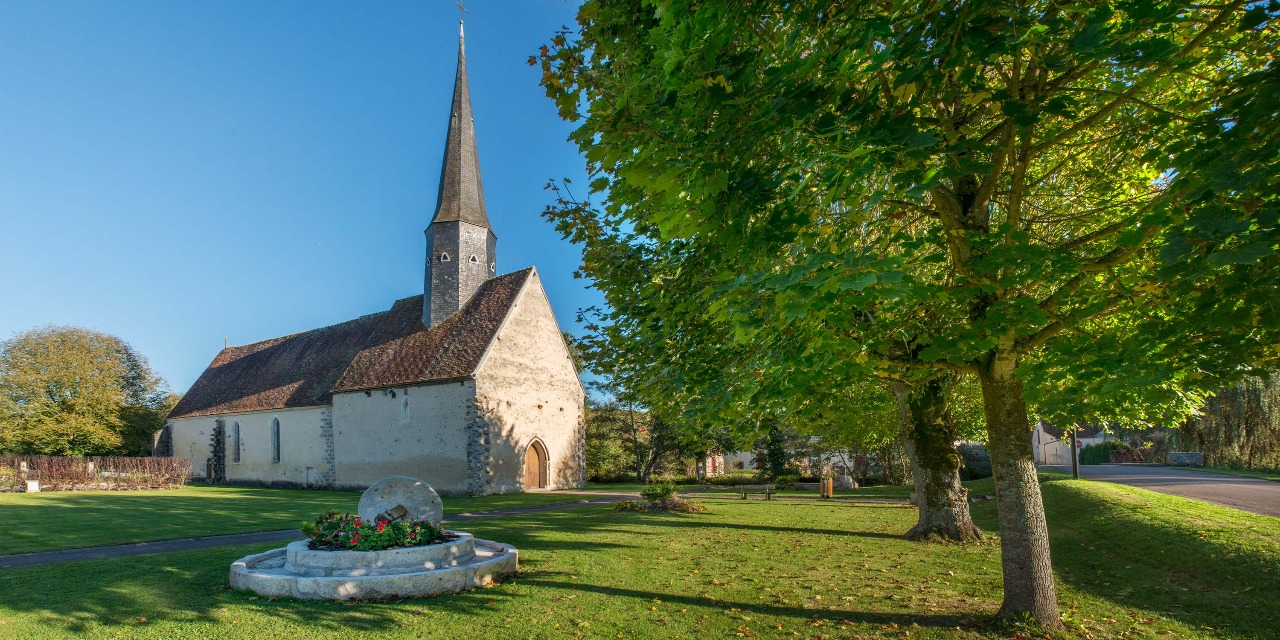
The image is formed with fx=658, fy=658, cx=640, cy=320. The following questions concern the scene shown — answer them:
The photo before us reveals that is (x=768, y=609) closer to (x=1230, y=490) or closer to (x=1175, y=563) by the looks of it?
(x=1175, y=563)

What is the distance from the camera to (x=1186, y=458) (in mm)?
35000

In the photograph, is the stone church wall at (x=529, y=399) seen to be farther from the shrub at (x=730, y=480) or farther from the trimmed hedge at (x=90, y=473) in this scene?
the trimmed hedge at (x=90, y=473)

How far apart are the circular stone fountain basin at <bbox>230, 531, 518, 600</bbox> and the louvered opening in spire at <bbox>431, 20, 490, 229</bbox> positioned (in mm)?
23939

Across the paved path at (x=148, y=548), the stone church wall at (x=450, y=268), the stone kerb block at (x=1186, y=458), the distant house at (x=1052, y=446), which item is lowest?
the distant house at (x=1052, y=446)

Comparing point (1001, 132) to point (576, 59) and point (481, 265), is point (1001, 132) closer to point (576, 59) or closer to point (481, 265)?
Result: point (576, 59)

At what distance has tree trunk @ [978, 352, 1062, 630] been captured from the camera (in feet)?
22.7

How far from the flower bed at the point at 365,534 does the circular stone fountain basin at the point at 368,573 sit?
220 millimetres

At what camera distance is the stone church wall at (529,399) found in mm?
27828

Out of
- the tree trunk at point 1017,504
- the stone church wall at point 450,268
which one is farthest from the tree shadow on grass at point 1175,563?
the stone church wall at point 450,268

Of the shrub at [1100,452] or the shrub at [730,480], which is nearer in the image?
the shrub at [730,480]

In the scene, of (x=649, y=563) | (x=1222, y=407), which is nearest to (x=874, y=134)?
(x=649, y=563)

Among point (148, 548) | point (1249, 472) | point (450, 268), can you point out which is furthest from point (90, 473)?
point (1249, 472)

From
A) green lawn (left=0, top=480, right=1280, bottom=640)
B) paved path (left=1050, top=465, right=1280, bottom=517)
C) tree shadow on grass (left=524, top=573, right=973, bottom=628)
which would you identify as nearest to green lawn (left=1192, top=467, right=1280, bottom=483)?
paved path (left=1050, top=465, right=1280, bottom=517)

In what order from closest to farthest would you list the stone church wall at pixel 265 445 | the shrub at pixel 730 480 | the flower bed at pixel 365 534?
1. the flower bed at pixel 365 534
2. the stone church wall at pixel 265 445
3. the shrub at pixel 730 480
